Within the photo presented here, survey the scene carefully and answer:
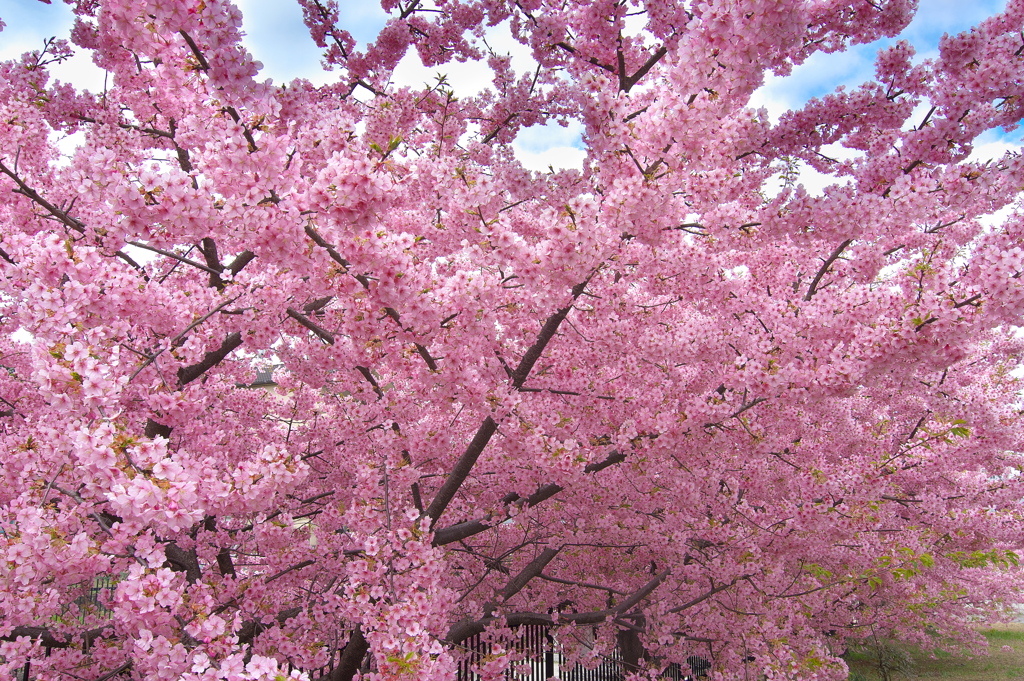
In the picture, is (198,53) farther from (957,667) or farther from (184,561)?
(957,667)

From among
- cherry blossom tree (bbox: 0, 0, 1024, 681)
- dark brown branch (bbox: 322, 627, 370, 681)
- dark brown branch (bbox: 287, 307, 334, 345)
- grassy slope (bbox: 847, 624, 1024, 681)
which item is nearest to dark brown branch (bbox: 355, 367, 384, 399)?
cherry blossom tree (bbox: 0, 0, 1024, 681)

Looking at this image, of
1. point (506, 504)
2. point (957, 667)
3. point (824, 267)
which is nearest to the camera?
point (506, 504)

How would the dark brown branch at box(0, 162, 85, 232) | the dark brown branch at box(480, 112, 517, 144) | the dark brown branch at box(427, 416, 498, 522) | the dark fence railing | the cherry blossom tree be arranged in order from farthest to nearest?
the dark fence railing, the dark brown branch at box(480, 112, 517, 144), the dark brown branch at box(427, 416, 498, 522), the dark brown branch at box(0, 162, 85, 232), the cherry blossom tree

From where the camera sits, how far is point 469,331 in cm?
459

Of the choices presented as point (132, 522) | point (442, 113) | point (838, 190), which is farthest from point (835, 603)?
point (132, 522)

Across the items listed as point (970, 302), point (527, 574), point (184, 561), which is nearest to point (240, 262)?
point (184, 561)

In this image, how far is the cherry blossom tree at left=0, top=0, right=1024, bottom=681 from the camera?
337 cm

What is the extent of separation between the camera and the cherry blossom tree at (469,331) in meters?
3.37

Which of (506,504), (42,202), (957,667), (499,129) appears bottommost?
(957,667)

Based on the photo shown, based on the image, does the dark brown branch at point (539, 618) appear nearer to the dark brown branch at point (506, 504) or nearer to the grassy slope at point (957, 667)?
the dark brown branch at point (506, 504)

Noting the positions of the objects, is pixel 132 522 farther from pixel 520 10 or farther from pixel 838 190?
pixel 520 10

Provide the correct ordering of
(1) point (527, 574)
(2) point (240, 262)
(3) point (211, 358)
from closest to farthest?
1. (3) point (211, 358)
2. (2) point (240, 262)
3. (1) point (527, 574)

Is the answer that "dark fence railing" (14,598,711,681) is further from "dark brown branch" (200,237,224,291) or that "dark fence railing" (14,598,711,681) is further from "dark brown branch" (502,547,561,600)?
"dark brown branch" (200,237,224,291)

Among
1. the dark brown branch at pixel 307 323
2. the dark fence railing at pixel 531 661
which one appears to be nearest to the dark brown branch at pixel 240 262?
the dark brown branch at pixel 307 323
